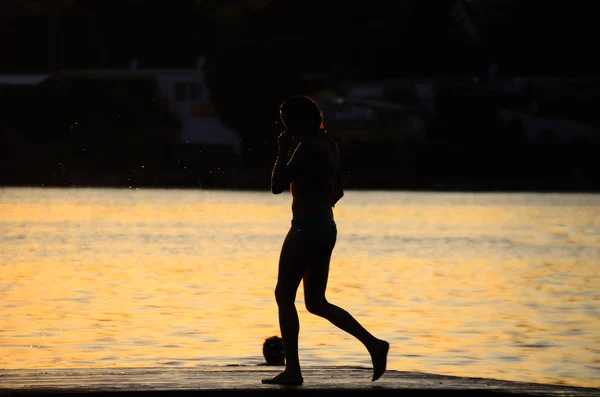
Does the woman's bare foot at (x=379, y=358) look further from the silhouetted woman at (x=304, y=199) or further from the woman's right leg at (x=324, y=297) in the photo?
the silhouetted woman at (x=304, y=199)

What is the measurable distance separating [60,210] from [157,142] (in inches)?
1015

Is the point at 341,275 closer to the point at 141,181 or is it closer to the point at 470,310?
the point at 470,310

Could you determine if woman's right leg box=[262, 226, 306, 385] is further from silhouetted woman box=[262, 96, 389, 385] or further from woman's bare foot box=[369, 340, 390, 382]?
woman's bare foot box=[369, 340, 390, 382]

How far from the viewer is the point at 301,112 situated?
10.3 meters

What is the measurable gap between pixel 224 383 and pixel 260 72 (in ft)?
216

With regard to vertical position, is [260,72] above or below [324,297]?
above

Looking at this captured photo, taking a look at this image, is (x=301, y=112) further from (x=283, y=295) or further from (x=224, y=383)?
(x=224, y=383)

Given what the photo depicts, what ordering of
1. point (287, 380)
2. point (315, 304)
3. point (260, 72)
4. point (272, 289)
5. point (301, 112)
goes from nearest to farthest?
point (301, 112), point (287, 380), point (315, 304), point (272, 289), point (260, 72)

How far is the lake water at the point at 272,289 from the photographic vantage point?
674 inches

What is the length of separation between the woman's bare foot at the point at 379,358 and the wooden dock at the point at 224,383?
0.25ft

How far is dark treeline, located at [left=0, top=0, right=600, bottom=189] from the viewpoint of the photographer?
7762 centimetres

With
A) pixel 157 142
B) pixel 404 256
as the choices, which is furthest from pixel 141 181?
pixel 404 256

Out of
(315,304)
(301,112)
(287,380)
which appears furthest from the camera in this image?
(315,304)

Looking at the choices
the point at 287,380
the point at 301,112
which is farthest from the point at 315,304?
the point at 301,112
